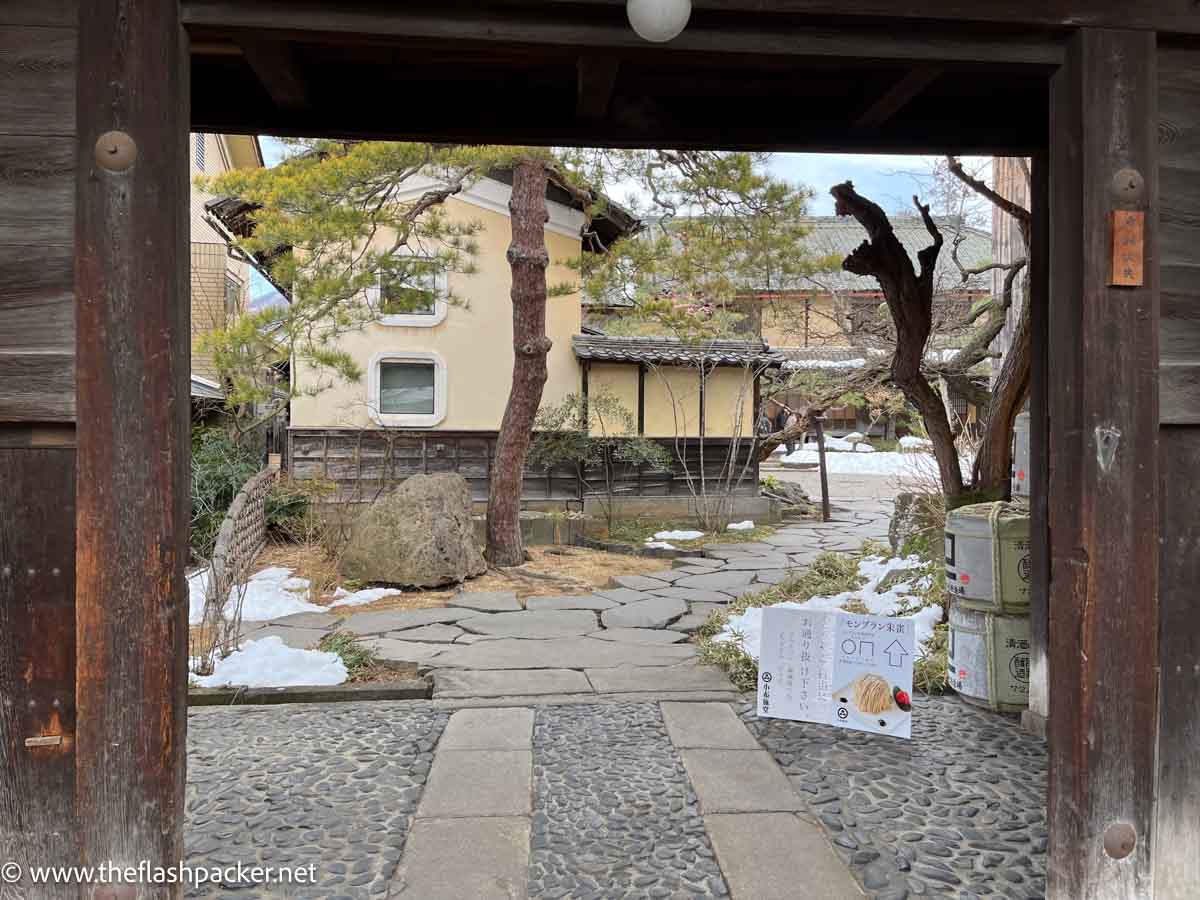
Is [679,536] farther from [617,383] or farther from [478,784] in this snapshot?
[478,784]

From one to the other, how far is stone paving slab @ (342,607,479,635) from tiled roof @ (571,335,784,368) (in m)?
6.67

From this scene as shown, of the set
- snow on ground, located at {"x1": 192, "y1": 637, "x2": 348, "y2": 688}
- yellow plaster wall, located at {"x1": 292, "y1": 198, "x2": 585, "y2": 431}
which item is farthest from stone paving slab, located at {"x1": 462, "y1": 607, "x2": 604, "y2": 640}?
yellow plaster wall, located at {"x1": 292, "y1": 198, "x2": 585, "y2": 431}

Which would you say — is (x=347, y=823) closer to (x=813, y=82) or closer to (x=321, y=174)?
(x=813, y=82)

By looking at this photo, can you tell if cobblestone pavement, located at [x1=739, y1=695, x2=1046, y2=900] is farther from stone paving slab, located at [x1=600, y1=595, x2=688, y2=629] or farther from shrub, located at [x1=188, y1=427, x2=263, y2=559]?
shrub, located at [x1=188, y1=427, x2=263, y2=559]

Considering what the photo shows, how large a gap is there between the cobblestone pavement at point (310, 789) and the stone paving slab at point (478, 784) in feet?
0.25

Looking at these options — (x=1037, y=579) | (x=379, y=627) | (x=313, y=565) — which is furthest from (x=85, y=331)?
(x=313, y=565)

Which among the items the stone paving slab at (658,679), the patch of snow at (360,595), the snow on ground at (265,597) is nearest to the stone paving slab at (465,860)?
the stone paving slab at (658,679)

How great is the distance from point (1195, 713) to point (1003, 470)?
9.62ft

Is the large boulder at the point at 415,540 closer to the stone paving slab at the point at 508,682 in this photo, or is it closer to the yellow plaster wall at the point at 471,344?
the stone paving slab at the point at 508,682

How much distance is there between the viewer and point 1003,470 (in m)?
5.09

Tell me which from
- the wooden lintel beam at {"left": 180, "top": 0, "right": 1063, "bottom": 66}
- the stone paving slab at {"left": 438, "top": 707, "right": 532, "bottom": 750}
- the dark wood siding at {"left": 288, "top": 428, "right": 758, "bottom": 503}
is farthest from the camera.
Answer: the dark wood siding at {"left": 288, "top": 428, "right": 758, "bottom": 503}

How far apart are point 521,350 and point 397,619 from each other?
3.86 m

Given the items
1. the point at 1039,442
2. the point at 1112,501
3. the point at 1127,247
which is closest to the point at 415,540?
the point at 1039,442

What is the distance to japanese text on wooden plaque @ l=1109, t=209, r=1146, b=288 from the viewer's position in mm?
2156
